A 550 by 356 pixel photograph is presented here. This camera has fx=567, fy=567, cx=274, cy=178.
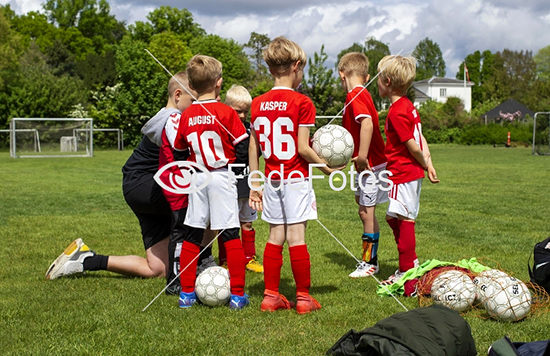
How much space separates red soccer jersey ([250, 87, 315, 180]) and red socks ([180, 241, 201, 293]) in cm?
97

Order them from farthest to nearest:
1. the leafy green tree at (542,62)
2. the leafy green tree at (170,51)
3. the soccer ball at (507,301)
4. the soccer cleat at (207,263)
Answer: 1. the leafy green tree at (542,62)
2. the leafy green tree at (170,51)
3. the soccer cleat at (207,263)
4. the soccer ball at (507,301)

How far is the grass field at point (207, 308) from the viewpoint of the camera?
3.84 meters

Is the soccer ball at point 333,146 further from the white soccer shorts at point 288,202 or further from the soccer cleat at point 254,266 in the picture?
the soccer cleat at point 254,266

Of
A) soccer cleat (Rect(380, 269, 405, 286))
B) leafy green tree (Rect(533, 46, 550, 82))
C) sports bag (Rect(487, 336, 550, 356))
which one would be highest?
leafy green tree (Rect(533, 46, 550, 82))

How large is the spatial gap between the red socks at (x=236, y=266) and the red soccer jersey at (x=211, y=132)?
678mm

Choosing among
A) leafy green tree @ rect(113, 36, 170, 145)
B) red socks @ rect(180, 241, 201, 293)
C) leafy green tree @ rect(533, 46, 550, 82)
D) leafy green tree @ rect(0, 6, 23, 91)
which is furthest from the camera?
leafy green tree @ rect(533, 46, 550, 82)

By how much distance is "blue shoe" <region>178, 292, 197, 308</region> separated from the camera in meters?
4.71

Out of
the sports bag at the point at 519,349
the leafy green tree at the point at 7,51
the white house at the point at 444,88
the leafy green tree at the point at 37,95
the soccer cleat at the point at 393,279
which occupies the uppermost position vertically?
the white house at the point at 444,88

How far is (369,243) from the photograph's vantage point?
19.4ft

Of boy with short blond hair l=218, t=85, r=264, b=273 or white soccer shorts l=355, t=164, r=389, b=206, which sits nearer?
white soccer shorts l=355, t=164, r=389, b=206

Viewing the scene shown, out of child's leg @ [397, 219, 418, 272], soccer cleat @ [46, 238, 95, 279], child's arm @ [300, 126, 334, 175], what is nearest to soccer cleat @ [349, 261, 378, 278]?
child's leg @ [397, 219, 418, 272]

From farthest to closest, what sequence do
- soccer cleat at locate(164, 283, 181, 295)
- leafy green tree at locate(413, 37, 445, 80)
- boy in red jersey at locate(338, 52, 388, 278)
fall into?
leafy green tree at locate(413, 37, 445, 80), boy in red jersey at locate(338, 52, 388, 278), soccer cleat at locate(164, 283, 181, 295)

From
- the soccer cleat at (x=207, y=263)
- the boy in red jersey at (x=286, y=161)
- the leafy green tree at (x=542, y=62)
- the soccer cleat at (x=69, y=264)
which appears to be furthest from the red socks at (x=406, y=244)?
the leafy green tree at (x=542, y=62)

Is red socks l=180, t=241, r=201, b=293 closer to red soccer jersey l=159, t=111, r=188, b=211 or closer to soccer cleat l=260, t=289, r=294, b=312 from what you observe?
red soccer jersey l=159, t=111, r=188, b=211
